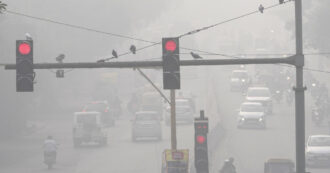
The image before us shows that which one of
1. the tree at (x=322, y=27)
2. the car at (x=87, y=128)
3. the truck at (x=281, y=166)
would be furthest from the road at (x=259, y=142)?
the tree at (x=322, y=27)

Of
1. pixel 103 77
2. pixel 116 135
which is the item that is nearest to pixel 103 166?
pixel 116 135

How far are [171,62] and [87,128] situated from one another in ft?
102

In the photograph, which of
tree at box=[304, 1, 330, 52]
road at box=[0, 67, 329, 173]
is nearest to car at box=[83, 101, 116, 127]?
road at box=[0, 67, 329, 173]

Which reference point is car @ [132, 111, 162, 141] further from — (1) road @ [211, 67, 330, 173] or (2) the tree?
(2) the tree

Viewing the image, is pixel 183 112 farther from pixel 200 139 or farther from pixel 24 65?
pixel 24 65

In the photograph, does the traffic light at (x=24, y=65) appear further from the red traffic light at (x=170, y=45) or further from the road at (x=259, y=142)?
the road at (x=259, y=142)

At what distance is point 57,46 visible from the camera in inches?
3297

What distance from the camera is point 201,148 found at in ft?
72.6

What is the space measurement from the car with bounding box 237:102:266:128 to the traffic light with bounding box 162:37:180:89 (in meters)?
38.7

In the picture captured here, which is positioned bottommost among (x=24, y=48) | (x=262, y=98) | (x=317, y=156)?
(x=317, y=156)

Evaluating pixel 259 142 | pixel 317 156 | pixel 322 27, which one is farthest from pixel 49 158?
pixel 322 27

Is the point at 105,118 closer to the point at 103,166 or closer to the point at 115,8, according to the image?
the point at 103,166

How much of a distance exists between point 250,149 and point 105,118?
1783 cm

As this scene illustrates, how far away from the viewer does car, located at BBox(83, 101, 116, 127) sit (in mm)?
60438
